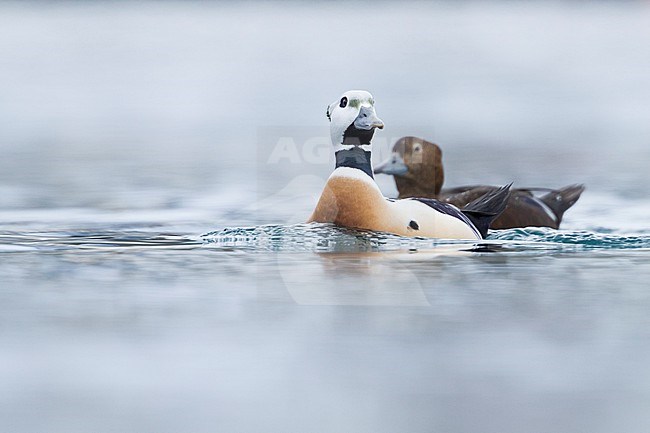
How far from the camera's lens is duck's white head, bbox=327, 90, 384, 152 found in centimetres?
886

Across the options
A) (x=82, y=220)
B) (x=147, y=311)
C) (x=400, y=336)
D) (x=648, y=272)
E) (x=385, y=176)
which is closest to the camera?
(x=400, y=336)

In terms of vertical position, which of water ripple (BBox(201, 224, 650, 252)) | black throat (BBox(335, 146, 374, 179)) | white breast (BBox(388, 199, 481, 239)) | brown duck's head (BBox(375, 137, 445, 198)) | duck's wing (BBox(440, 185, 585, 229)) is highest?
brown duck's head (BBox(375, 137, 445, 198))

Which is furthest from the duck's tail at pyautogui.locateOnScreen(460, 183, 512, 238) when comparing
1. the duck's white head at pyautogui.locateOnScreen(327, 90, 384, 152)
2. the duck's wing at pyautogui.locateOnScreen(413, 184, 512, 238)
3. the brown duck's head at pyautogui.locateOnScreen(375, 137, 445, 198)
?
the brown duck's head at pyautogui.locateOnScreen(375, 137, 445, 198)

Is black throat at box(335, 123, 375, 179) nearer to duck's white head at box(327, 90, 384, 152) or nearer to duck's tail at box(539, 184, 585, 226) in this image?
duck's white head at box(327, 90, 384, 152)

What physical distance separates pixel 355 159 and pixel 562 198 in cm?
263

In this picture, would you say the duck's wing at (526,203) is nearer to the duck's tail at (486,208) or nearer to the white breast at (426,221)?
the duck's tail at (486,208)

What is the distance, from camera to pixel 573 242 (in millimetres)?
8820

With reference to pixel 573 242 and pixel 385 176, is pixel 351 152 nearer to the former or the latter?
pixel 573 242

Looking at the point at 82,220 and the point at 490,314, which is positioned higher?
the point at 82,220

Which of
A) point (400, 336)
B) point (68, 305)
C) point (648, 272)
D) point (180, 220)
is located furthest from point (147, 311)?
point (180, 220)

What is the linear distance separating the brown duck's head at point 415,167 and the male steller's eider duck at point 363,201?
2.14 metres

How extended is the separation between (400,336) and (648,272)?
200 cm

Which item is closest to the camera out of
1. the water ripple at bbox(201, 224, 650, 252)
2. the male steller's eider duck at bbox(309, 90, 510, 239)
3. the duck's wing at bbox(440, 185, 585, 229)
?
the water ripple at bbox(201, 224, 650, 252)

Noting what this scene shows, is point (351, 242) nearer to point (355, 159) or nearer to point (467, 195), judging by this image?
point (355, 159)
